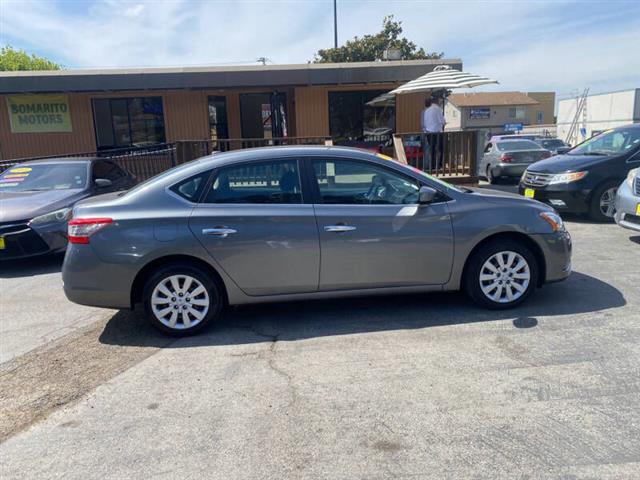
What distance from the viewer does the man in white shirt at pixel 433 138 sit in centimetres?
1120

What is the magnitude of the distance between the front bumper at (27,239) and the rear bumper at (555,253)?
597cm

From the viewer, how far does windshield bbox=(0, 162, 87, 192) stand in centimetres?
775

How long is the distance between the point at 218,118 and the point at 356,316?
12.8m

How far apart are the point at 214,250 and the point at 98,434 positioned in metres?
→ 1.71

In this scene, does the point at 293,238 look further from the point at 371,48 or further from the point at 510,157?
the point at 371,48

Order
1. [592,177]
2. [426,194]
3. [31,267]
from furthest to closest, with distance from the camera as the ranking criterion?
[592,177], [31,267], [426,194]

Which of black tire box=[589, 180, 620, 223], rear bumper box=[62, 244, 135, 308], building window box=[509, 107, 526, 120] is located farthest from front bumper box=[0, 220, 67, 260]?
building window box=[509, 107, 526, 120]

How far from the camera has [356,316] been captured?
4699 millimetres

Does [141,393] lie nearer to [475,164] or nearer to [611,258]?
[611,258]

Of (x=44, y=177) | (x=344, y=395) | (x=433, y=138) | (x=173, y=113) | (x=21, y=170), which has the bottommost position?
(x=344, y=395)

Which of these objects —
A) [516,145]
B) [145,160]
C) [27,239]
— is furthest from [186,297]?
[516,145]

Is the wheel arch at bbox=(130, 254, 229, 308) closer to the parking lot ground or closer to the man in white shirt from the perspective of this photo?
the parking lot ground

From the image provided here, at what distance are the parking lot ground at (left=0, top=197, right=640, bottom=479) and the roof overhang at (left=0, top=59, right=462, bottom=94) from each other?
32.7ft

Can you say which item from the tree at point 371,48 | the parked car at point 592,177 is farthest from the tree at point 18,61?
the parked car at point 592,177
